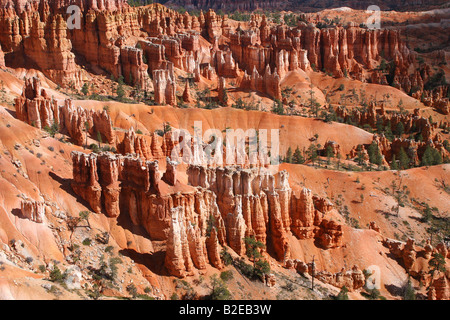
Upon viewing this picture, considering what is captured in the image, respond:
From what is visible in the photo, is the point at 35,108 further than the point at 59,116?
No

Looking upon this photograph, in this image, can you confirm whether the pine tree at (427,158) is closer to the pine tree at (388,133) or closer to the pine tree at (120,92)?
the pine tree at (388,133)

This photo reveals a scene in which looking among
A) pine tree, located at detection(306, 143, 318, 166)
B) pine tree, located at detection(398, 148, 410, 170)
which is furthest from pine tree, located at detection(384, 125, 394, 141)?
pine tree, located at detection(306, 143, 318, 166)

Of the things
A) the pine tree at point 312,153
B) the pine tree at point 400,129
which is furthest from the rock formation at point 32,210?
the pine tree at point 400,129

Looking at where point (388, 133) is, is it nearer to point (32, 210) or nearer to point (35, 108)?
point (35, 108)

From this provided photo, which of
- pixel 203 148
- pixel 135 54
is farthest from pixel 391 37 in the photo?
pixel 203 148

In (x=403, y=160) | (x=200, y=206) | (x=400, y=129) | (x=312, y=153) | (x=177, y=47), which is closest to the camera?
(x=200, y=206)

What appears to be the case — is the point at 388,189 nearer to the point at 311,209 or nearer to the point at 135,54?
the point at 311,209

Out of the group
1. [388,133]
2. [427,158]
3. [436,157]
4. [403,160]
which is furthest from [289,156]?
[388,133]

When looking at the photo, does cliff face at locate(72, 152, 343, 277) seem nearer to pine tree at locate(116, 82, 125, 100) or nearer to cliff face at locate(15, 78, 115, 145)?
cliff face at locate(15, 78, 115, 145)
